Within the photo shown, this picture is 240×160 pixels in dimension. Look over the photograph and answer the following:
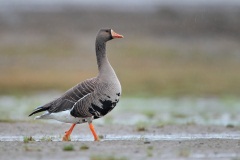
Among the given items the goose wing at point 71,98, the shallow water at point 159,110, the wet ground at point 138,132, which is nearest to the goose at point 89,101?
the goose wing at point 71,98

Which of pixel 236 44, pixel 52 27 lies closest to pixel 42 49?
pixel 52 27

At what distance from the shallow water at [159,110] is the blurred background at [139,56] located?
0.09 ft

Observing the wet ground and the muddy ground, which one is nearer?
the muddy ground

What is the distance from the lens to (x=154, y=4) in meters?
61.8

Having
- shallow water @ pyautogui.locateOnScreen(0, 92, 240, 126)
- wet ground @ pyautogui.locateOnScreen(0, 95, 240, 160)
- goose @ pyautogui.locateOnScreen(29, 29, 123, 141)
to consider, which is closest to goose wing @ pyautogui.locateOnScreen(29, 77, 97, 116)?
goose @ pyautogui.locateOnScreen(29, 29, 123, 141)

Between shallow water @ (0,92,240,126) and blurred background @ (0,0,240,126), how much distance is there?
0.03 m

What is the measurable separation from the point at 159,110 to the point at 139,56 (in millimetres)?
17632

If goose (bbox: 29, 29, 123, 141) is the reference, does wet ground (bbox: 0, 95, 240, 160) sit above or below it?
below

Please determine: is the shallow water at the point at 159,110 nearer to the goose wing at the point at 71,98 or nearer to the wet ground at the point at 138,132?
the wet ground at the point at 138,132

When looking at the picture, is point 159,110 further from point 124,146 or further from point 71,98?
point 124,146

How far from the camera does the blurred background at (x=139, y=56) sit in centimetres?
2328

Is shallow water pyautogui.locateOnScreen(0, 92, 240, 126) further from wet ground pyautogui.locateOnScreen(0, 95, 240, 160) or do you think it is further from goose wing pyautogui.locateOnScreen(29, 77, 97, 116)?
goose wing pyautogui.locateOnScreen(29, 77, 97, 116)

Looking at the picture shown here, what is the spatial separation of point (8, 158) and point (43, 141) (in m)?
2.09

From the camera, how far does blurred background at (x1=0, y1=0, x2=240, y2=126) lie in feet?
76.4
